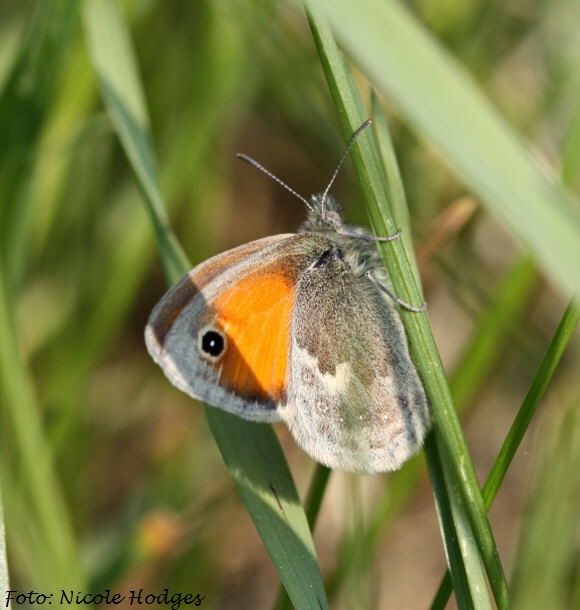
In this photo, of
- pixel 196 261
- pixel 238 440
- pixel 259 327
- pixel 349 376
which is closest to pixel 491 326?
pixel 349 376

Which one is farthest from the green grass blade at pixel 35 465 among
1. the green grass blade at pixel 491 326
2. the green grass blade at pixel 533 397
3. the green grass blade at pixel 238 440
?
the green grass blade at pixel 491 326

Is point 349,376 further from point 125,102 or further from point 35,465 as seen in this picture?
point 125,102

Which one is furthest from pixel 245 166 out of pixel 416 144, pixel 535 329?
pixel 535 329

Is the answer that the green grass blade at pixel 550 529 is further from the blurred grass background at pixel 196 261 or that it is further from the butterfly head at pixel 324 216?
the butterfly head at pixel 324 216

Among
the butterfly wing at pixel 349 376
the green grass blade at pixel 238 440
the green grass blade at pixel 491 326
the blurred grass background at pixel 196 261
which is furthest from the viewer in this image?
the blurred grass background at pixel 196 261

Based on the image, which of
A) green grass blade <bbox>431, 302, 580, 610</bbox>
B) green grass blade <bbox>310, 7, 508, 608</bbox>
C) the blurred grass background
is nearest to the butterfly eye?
the blurred grass background
